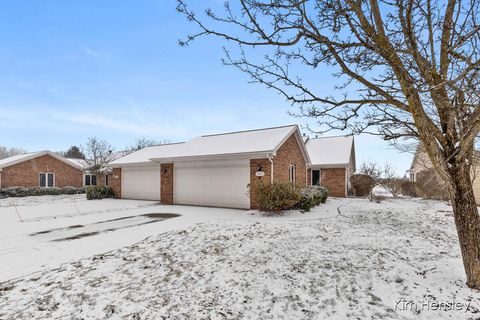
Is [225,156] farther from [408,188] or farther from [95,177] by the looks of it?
[95,177]

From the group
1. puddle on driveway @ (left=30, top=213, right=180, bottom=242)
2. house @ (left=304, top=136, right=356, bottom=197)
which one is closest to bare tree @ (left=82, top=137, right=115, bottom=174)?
puddle on driveway @ (left=30, top=213, right=180, bottom=242)

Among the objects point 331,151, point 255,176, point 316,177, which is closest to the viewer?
point 255,176

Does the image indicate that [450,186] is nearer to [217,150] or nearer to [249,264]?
[249,264]

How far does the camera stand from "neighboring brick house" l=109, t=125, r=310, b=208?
39.9ft

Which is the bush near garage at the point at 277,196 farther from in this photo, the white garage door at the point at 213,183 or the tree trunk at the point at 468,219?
the tree trunk at the point at 468,219

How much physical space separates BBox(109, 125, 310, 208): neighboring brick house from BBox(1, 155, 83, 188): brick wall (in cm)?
1282

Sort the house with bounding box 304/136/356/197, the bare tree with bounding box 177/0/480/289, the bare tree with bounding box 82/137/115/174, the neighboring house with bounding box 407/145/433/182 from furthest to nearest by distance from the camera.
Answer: the bare tree with bounding box 82/137/115/174, the house with bounding box 304/136/356/197, the neighboring house with bounding box 407/145/433/182, the bare tree with bounding box 177/0/480/289

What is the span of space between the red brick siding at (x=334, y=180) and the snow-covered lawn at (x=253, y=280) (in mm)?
13186

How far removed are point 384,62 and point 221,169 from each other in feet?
32.7

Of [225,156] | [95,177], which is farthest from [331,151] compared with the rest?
[95,177]

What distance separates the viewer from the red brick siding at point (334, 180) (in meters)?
19.6

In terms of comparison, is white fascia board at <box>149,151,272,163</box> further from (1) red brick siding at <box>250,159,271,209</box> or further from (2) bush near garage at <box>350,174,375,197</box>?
(2) bush near garage at <box>350,174,375,197</box>

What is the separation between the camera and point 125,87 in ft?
55.6

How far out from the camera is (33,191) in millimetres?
21781
